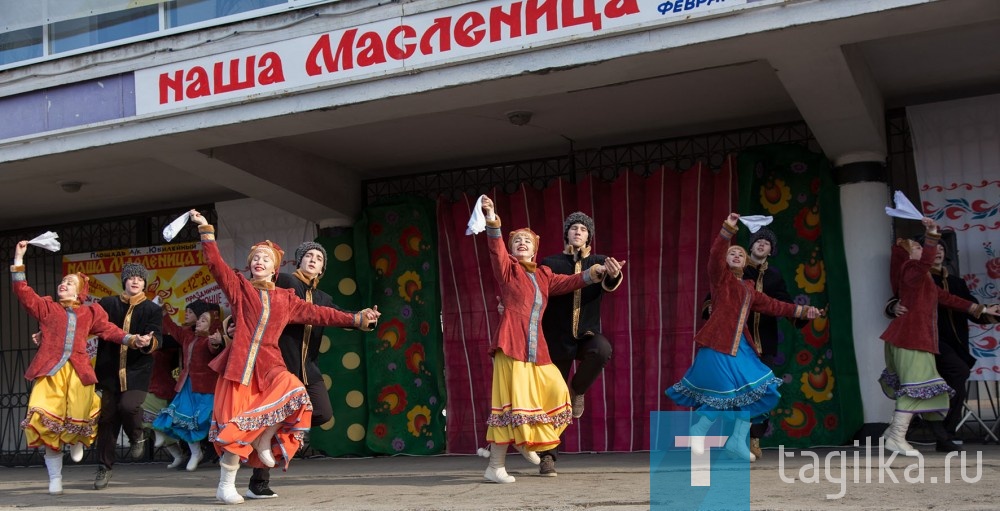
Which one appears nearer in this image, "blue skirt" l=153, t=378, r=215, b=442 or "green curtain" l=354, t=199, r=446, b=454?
"blue skirt" l=153, t=378, r=215, b=442

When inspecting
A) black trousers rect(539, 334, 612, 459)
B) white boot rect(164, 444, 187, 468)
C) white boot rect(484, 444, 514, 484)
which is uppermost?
black trousers rect(539, 334, 612, 459)

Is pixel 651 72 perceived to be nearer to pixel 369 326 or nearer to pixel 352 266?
pixel 369 326

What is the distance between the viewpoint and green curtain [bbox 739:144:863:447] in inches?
346

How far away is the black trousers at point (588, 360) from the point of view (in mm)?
6871

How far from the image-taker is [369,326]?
643 centimetres

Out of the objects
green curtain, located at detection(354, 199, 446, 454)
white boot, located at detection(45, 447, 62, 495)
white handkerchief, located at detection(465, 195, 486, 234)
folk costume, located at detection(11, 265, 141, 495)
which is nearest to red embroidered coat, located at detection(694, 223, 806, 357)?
white handkerchief, located at detection(465, 195, 486, 234)

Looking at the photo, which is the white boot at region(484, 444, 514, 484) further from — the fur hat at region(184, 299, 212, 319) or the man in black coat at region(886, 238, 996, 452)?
the fur hat at region(184, 299, 212, 319)

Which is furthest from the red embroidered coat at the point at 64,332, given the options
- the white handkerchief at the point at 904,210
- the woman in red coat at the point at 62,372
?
the white handkerchief at the point at 904,210

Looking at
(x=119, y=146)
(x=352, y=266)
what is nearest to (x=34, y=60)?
(x=119, y=146)

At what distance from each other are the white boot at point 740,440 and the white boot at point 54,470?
4521 mm

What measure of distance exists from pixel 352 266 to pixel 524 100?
2778 mm

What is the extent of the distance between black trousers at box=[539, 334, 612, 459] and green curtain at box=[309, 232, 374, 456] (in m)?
3.86

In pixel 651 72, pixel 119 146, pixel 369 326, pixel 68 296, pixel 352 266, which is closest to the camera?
pixel 369 326

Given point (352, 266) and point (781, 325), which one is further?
point (352, 266)
